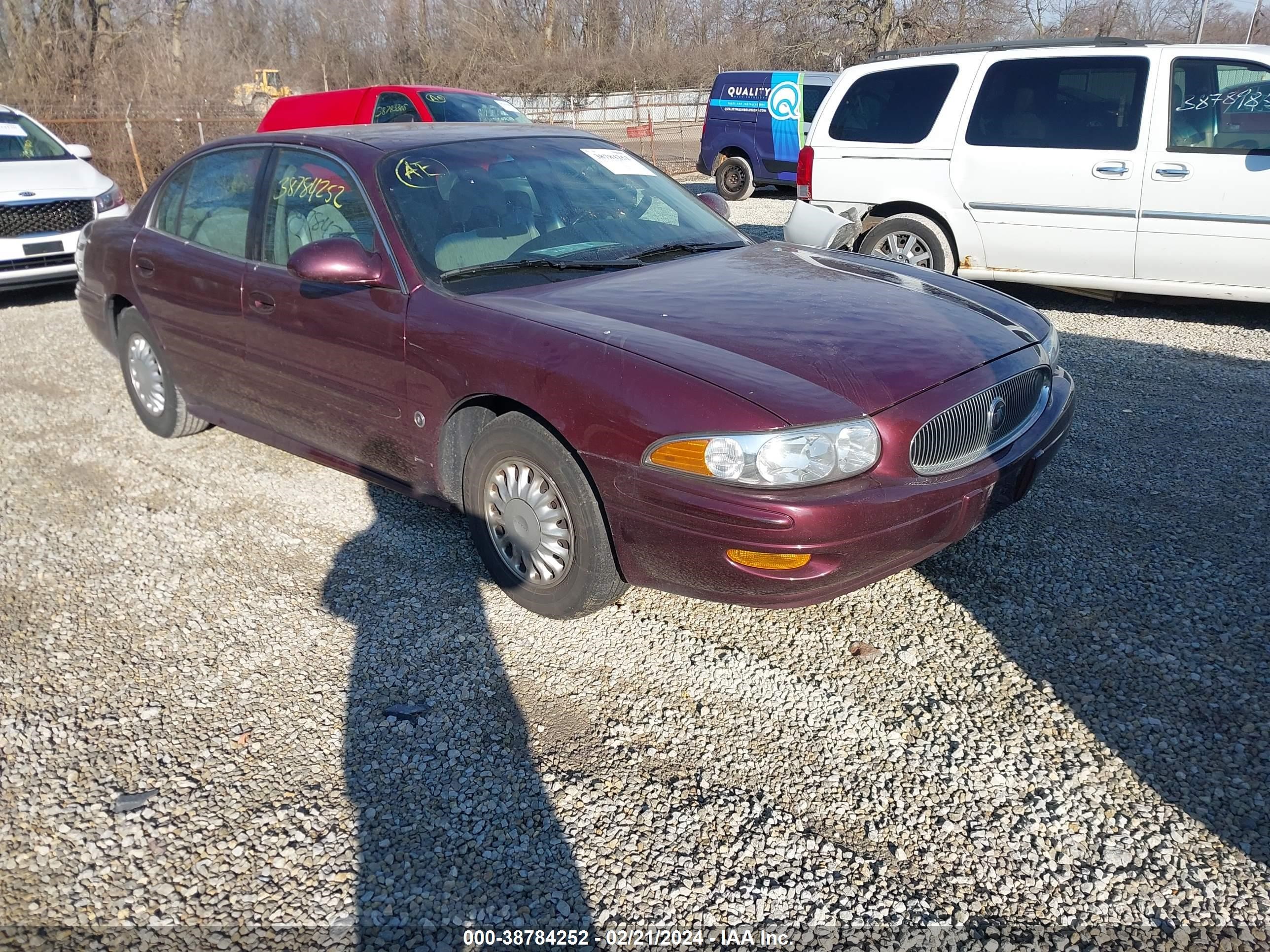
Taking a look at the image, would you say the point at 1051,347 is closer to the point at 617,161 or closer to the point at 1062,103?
the point at 617,161

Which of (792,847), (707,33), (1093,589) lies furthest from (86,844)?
(707,33)

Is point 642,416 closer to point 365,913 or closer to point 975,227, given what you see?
point 365,913

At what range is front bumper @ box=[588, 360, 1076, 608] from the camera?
111 inches

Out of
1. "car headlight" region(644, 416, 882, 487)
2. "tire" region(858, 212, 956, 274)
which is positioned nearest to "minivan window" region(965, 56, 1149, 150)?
"tire" region(858, 212, 956, 274)

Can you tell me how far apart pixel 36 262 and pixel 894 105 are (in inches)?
308

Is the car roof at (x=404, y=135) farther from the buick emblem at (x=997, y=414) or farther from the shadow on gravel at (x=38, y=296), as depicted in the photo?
the shadow on gravel at (x=38, y=296)

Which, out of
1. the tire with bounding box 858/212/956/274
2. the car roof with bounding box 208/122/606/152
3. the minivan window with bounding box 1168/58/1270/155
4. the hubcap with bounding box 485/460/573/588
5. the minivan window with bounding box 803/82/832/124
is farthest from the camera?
the minivan window with bounding box 803/82/832/124

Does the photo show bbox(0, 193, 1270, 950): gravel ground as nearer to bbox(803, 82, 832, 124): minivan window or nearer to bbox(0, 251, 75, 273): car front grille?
bbox(0, 251, 75, 273): car front grille

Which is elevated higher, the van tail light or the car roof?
the car roof

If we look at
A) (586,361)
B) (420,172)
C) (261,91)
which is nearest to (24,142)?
(420,172)

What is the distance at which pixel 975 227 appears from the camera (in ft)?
24.4

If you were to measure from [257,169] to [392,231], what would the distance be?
3.73 feet

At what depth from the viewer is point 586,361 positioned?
3.10 metres

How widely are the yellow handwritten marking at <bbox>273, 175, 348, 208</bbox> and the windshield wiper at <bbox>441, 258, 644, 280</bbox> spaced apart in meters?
0.69
